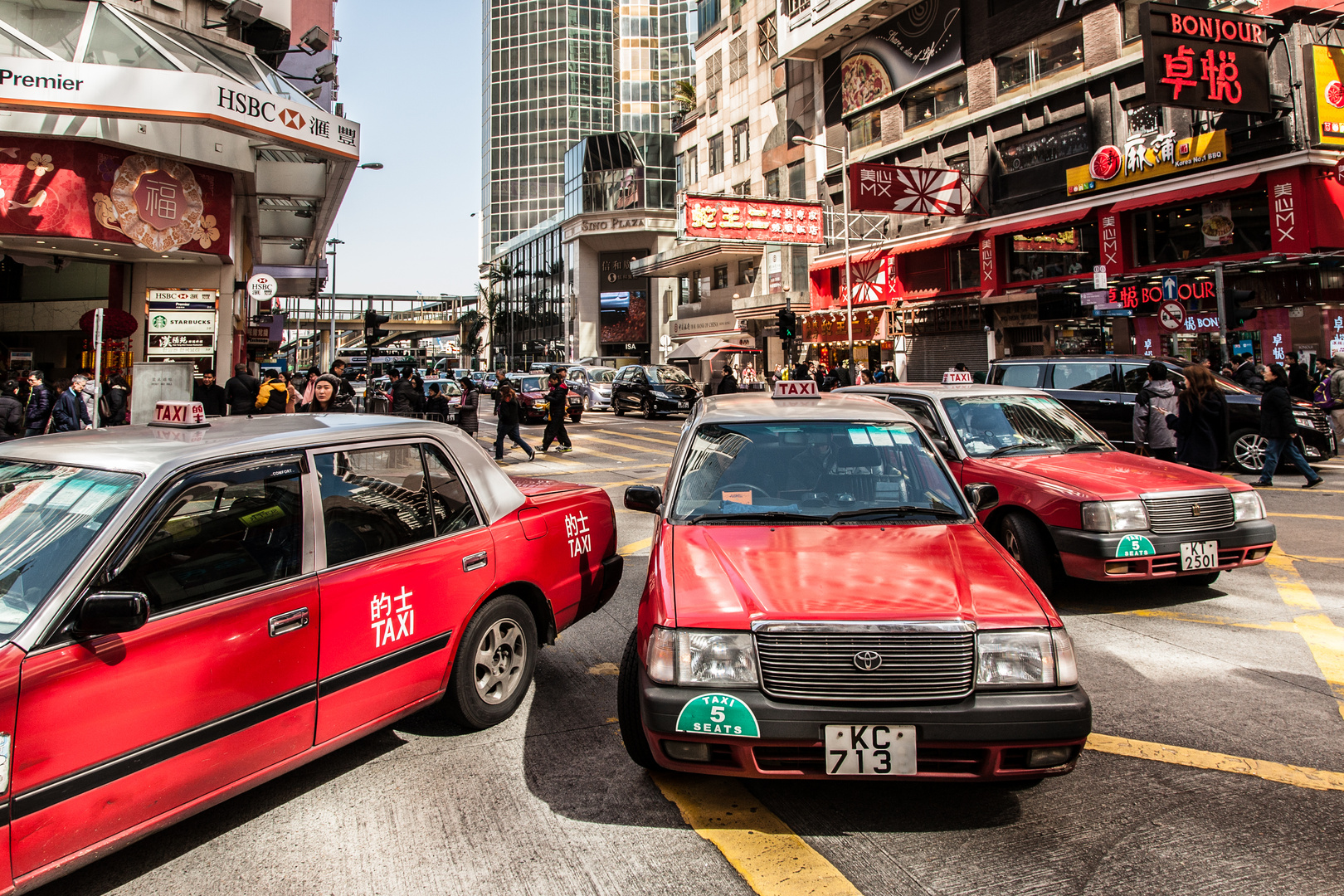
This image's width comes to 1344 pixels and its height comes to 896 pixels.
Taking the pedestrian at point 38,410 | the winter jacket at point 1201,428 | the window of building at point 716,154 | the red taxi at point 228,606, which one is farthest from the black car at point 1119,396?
the window of building at point 716,154

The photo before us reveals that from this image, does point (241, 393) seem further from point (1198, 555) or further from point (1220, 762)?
point (1220, 762)

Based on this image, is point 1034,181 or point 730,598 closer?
point 730,598

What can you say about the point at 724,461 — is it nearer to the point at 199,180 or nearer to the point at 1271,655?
the point at 1271,655

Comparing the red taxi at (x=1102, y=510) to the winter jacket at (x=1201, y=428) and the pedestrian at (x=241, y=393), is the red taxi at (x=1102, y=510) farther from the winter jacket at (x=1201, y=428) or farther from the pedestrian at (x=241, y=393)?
the pedestrian at (x=241, y=393)

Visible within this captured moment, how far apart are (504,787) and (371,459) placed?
1554 millimetres

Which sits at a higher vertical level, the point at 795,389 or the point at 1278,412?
the point at 795,389

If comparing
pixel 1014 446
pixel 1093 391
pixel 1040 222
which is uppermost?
pixel 1040 222

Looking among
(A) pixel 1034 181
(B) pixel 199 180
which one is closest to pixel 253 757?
(B) pixel 199 180

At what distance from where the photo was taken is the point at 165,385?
11445 millimetres

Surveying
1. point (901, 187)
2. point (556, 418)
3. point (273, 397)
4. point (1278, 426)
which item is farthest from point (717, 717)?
point (901, 187)

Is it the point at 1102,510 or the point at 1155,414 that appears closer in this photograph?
the point at 1102,510

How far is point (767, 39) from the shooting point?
4403 cm

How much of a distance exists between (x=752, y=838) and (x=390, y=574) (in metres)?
1.80

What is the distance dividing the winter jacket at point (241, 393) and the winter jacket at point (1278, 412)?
1483 cm
